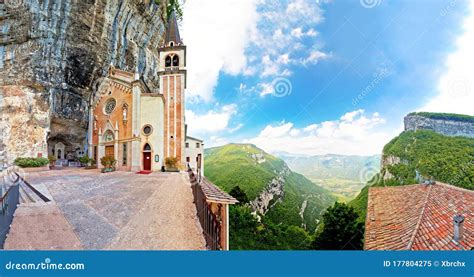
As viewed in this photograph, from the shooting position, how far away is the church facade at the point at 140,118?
17.5 feet

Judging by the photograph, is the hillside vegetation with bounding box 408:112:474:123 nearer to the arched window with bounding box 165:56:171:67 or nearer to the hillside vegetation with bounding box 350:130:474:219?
the hillside vegetation with bounding box 350:130:474:219

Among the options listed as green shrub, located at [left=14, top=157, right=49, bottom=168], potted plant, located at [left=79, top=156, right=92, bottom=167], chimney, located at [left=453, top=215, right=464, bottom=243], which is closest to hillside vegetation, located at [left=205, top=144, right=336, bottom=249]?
chimney, located at [left=453, top=215, right=464, bottom=243]

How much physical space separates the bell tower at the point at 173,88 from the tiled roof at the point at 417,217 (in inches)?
139

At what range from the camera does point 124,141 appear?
17.9 ft

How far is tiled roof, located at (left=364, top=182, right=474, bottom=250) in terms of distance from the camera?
6.13ft

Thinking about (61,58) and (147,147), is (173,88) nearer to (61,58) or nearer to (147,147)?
(147,147)

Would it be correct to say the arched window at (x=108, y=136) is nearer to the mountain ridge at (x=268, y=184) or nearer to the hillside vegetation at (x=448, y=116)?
the mountain ridge at (x=268, y=184)

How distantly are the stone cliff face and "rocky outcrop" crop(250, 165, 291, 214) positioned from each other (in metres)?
3.43

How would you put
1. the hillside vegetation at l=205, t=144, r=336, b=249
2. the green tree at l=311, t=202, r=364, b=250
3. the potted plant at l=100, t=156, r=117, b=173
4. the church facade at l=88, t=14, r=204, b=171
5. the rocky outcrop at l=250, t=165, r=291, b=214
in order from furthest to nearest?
the church facade at l=88, t=14, r=204, b=171, the potted plant at l=100, t=156, r=117, b=173, the rocky outcrop at l=250, t=165, r=291, b=214, the hillside vegetation at l=205, t=144, r=336, b=249, the green tree at l=311, t=202, r=364, b=250

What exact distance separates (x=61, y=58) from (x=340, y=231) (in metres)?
6.07

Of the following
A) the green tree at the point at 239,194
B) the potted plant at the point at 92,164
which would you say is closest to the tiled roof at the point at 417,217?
the green tree at the point at 239,194

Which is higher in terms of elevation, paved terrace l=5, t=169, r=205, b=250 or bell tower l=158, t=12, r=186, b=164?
bell tower l=158, t=12, r=186, b=164

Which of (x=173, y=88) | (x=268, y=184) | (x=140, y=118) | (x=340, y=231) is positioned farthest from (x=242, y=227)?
(x=173, y=88)
